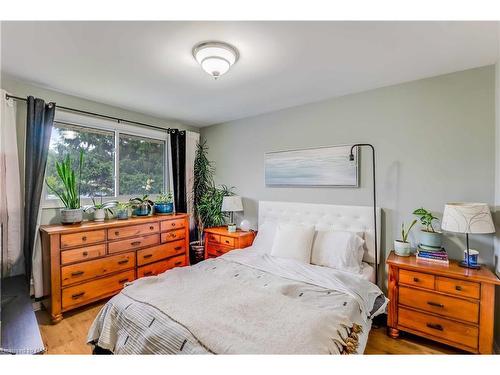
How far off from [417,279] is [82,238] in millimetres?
3161

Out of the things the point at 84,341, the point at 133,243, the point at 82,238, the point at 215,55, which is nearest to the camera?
the point at 215,55

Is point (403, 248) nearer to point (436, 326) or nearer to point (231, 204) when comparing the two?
point (436, 326)

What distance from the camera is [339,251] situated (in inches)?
93.5

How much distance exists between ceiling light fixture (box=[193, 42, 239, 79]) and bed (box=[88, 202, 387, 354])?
165 cm

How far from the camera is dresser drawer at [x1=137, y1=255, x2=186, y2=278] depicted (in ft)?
9.91

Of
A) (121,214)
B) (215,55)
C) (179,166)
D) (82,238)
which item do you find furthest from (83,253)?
(215,55)

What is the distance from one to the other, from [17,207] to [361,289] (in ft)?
10.6

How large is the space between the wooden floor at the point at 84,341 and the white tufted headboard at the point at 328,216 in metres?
0.69

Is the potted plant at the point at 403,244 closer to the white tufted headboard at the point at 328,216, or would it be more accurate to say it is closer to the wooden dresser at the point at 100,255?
the white tufted headboard at the point at 328,216

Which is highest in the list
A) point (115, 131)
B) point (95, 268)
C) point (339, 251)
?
point (115, 131)

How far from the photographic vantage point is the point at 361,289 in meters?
1.97

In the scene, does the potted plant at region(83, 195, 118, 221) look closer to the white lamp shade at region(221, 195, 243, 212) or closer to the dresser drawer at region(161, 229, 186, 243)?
the dresser drawer at region(161, 229, 186, 243)

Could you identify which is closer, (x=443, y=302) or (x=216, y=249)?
(x=443, y=302)

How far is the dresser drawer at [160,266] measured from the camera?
3.02 metres
